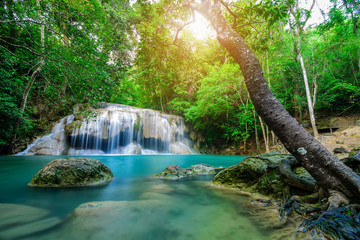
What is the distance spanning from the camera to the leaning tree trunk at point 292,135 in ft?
5.19

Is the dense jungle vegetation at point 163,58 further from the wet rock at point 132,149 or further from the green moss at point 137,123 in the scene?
the wet rock at point 132,149

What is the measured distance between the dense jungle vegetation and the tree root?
2.39 meters

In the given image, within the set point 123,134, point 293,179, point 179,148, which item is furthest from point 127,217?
point 179,148

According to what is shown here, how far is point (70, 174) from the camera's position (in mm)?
3254

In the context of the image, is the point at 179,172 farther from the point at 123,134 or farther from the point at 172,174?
the point at 123,134

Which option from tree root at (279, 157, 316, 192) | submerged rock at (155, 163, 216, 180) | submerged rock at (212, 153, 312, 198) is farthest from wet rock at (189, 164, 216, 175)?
tree root at (279, 157, 316, 192)

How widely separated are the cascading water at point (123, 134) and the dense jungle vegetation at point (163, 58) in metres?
2.21

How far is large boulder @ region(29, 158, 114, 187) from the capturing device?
309cm

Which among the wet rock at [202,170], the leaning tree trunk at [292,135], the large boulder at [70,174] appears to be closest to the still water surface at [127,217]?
the large boulder at [70,174]

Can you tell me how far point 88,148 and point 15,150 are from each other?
472cm

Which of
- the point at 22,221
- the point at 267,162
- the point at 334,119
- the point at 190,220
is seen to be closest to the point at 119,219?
the point at 190,220

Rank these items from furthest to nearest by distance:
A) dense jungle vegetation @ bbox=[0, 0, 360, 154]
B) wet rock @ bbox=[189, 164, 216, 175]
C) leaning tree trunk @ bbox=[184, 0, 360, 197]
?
wet rock @ bbox=[189, 164, 216, 175] → dense jungle vegetation @ bbox=[0, 0, 360, 154] → leaning tree trunk @ bbox=[184, 0, 360, 197]

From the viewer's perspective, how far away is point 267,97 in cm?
194

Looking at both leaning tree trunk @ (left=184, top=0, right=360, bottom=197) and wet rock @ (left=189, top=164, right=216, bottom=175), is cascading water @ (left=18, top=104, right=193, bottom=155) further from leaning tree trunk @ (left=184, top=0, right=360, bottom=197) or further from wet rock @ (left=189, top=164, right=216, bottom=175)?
leaning tree trunk @ (left=184, top=0, right=360, bottom=197)
